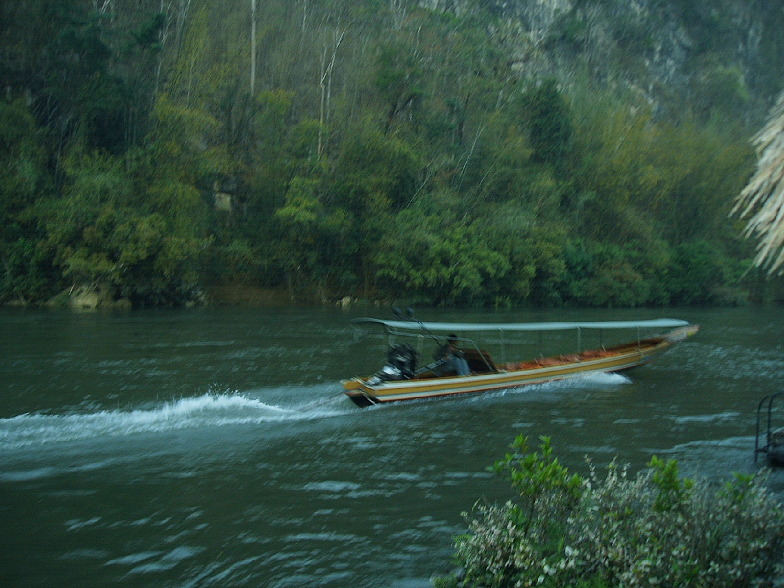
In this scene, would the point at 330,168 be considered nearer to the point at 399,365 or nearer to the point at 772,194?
the point at 399,365

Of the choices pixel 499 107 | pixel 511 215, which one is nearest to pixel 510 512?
pixel 511 215

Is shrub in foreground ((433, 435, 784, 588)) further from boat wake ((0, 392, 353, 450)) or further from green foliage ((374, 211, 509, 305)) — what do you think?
green foliage ((374, 211, 509, 305))

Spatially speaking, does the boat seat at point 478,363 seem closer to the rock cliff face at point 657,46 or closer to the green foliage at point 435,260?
the green foliage at point 435,260

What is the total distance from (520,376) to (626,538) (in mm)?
11070

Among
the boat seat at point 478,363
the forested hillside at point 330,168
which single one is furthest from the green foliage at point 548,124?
the boat seat at point 478,363

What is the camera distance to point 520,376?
53.9 feet

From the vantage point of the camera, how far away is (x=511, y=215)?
44312 millimetres

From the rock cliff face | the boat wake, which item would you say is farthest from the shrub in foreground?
the rock cliff face

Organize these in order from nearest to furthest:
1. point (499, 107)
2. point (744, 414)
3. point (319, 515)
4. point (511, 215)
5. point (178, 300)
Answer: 1. point (319, 515)
2. point (744, 414)
3. point (178, 300)
4. point (511, 215)
5. point (499, 107)

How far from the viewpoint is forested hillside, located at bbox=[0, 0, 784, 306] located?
37.4 m

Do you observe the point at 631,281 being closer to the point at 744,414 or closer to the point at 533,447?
the point at 744,414

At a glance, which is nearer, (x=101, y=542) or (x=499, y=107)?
(x=101, y=542)

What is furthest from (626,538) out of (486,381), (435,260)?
(435,260)

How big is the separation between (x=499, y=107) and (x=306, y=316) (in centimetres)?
2415
